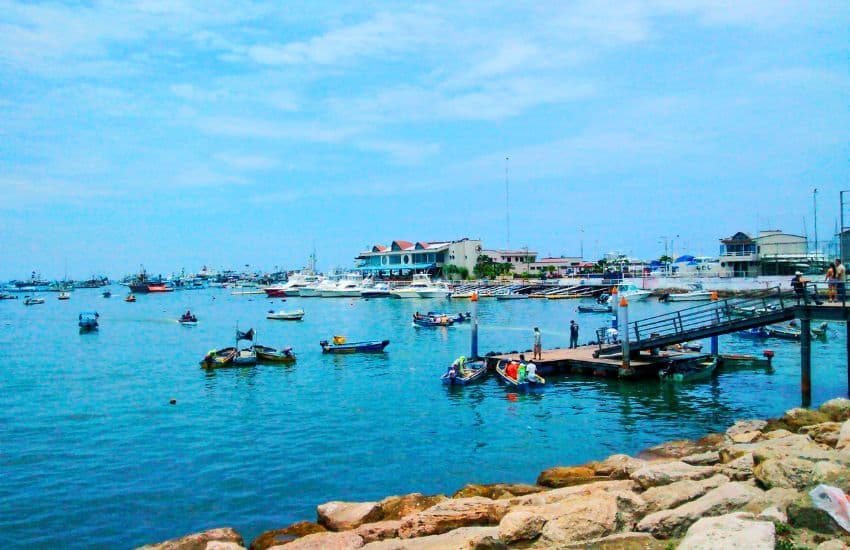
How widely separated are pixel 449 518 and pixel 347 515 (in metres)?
2.93

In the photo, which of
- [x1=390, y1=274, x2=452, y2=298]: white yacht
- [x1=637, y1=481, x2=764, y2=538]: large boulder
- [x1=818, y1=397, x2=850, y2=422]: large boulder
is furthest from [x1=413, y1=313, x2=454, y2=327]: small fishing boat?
[x1=637, y1=481, x2=764, y2=538]: large boulder

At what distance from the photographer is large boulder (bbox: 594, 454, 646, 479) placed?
16578 millimetres

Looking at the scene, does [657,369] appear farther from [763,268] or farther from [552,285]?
[552,285]

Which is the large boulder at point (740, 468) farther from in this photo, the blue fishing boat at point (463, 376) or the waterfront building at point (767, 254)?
the waterfront building at point (767, 254)

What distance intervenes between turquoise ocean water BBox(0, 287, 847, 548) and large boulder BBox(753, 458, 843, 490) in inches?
312

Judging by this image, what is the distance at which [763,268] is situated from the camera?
10550 cm

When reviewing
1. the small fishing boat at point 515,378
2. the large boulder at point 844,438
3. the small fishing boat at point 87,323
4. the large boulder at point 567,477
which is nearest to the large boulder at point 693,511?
the large boulder at point 844,438

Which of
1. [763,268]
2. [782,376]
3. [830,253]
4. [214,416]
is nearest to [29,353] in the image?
[214,416]

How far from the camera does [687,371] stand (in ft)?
113

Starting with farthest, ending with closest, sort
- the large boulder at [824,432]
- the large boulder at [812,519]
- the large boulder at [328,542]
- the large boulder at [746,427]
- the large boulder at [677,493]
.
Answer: the large boulder at [746,427], the large boulder at [824,432], the large boulder at [328,542], the large boulder at [677,493], the large boulder at [812,519]

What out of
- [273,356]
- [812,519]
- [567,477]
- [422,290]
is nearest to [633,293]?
[422,290]

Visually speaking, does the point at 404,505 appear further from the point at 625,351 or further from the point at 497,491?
the point at 625,351

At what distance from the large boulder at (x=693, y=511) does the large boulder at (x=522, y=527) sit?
5.24 ft

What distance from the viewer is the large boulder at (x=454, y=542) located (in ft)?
33.6
